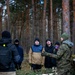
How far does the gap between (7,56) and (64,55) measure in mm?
1919

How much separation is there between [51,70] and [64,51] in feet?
9.17

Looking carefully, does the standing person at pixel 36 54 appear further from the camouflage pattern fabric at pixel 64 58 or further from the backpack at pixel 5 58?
the backpack at pixel 5 58

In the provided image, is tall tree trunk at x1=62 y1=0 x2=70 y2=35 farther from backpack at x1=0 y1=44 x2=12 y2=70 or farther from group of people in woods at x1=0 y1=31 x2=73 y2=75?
backpack at x1=0 y1=44 x2=12 y2=70

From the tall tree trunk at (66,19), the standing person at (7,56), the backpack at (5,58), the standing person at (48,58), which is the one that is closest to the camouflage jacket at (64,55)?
the standing person at (7,56)

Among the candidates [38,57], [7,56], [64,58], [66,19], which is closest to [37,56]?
[38,57]

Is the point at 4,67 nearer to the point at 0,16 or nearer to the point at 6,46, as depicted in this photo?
the point at 6,46

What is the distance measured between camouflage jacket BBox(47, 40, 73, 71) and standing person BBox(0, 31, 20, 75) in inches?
60.7

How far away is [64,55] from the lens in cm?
711

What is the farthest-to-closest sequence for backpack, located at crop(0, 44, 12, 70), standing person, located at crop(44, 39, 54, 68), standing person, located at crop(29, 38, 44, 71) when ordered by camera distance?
standing person, located at crop(44, 39, 54, 68) < standing person, located at crop(29, 38, 44, 71) < backpack, located at crop(0, 44, 12, 70)

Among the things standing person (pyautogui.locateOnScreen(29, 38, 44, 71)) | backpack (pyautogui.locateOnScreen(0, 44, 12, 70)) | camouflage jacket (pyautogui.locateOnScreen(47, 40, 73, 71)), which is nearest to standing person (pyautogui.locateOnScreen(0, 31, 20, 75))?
backpack (pyautogui.locateOnScreen(0, 44, 12, 70))

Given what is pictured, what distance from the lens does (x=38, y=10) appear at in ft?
101

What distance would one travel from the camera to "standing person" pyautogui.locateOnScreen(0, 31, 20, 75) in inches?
228

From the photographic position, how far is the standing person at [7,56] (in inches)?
228

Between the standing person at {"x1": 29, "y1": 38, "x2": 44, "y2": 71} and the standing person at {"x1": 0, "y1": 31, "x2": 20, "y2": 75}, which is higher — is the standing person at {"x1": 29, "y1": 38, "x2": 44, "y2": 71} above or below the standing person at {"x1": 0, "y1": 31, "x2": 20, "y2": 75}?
below
